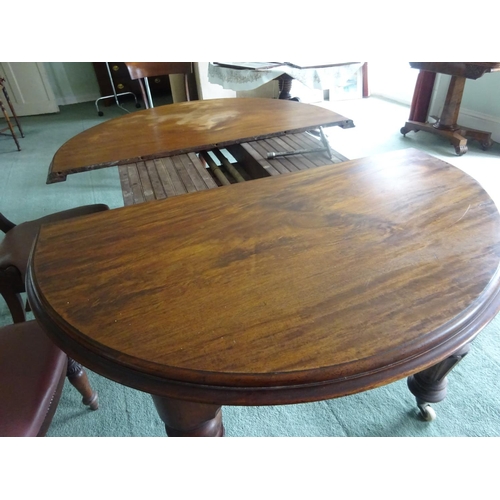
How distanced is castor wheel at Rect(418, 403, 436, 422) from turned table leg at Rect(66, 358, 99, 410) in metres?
1.03

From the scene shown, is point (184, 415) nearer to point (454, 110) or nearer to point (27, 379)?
point (27, 379)

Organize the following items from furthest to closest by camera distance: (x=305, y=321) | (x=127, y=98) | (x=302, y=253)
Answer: (x=127, y=98) → (x=302, y=253) → (x=305, y=321)

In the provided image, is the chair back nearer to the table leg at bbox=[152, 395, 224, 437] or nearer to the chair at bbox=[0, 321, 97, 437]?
the chair at bbox=[0, 321, 97, 437]

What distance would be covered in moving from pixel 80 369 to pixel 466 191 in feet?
3.74

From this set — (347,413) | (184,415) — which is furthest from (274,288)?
(347,413)

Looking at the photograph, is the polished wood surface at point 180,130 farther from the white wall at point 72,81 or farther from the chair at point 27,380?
the white wall at point 72,81

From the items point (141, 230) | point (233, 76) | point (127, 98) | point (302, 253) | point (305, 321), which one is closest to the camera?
Result: point (305, 321)

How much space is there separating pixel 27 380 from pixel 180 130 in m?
1.04

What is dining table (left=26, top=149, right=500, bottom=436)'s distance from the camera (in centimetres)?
48

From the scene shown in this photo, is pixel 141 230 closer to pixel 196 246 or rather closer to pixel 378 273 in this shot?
pixel 196 246

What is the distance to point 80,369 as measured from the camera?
1.08 meters

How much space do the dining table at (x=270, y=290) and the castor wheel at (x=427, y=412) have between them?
292mm

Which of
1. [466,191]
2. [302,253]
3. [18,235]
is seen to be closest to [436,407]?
[466,191]

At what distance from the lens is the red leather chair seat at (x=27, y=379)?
2.31 ft
